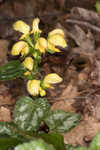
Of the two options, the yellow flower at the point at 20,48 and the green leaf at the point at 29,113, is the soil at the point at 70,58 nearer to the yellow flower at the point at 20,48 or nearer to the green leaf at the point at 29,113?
the green leaf at the point at 29,113

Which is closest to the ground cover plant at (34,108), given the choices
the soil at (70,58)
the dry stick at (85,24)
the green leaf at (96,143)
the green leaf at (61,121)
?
the green leaf at (61,121)

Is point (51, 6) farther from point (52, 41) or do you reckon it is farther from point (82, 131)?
point (82, 131)

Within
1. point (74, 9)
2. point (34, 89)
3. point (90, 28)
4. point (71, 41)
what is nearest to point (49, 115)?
point (34, 89)

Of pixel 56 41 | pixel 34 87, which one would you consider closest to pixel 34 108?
pixel 34 87

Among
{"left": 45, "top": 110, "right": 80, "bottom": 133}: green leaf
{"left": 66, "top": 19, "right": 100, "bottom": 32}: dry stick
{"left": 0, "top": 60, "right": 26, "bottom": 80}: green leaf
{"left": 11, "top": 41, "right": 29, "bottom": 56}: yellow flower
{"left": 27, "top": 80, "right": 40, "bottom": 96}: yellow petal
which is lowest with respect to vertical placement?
{"left": 45, "top": 110, "right": 80, "bottom": 133}: green leaf

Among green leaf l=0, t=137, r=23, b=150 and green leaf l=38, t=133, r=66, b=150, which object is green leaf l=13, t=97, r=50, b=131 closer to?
green leaf l=0, t=137, r=23, b=150

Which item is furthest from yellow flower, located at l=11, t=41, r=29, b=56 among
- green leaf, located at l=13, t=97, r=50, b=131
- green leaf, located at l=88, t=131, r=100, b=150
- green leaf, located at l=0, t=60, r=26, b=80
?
green leaf, located at l=88, t=131, r=100, b=150
